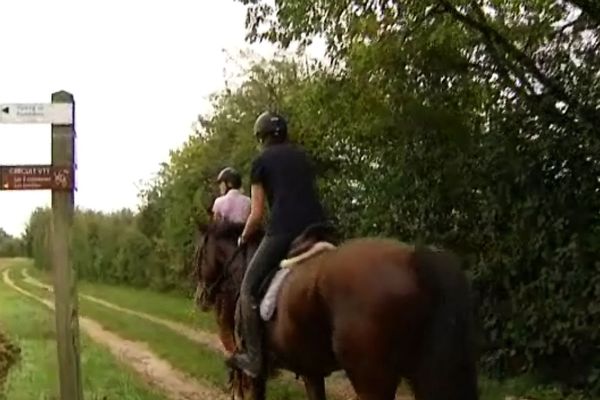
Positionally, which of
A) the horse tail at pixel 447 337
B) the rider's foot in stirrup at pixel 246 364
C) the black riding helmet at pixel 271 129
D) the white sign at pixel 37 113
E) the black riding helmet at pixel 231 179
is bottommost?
the rider's foot in stirrup at pixel 246 364

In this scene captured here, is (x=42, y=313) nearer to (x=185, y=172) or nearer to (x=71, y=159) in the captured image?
(x=185, y=172)

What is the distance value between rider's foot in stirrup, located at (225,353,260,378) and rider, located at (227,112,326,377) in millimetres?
58

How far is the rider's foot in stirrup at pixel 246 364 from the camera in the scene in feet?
27.5

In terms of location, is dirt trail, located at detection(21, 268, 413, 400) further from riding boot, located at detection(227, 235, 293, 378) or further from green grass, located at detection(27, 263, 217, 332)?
riding boot, located at detection(227, 235, 293, 378)

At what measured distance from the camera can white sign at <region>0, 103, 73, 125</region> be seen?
7934 mm

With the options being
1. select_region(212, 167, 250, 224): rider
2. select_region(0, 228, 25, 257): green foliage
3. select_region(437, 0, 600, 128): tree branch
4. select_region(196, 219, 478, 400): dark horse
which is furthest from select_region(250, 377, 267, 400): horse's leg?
select_region(0, 228, 25, 257): green foliage

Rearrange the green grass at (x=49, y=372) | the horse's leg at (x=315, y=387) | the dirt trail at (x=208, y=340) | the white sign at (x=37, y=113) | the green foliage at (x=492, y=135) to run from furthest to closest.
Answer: the green grass at (x=49, y=372), the dirt trail at (x=208, y=340), the green foliage at (x=492, y=135), the horse's leg at (x=315, y=387), the white sign at (x=37, y=113)

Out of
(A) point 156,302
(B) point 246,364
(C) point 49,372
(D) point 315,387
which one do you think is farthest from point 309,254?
(A) point 156,302

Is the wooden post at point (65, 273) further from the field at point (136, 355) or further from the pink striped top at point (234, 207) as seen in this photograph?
the field at point (136, 355)

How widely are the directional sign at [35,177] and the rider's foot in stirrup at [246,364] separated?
1.94 meters

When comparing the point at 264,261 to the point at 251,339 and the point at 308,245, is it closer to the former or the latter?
the point at 308,245

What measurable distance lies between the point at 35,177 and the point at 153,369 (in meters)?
9.58

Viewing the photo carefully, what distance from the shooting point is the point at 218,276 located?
10430 mm

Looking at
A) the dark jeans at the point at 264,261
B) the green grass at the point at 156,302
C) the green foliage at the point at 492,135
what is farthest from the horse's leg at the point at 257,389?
the green grass at the point at 156,302
